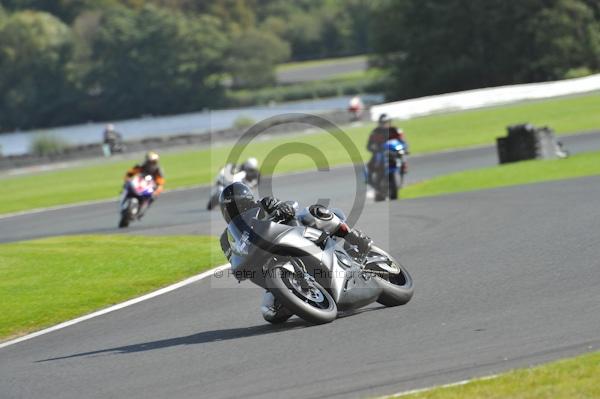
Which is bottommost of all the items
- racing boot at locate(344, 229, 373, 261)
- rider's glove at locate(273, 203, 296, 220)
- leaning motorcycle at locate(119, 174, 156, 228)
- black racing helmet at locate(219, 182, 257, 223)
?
leaning motorcycle at locate(119, 174, 156, 228)

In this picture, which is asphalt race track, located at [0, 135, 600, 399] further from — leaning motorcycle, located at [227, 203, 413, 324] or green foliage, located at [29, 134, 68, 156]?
green foliage, located at [29, 134, 68, 156]

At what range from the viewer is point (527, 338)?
7.32 metres

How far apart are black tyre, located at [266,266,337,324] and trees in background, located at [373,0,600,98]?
5228 cm

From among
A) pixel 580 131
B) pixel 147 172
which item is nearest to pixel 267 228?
pixel 147 172

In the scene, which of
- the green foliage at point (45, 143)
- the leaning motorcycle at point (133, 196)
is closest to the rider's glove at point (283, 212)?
the leaning motorcycle at point (133, 196)

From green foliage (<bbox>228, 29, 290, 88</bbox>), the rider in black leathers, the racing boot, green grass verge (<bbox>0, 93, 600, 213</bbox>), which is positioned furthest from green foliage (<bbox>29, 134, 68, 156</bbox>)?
the rider in black leathers

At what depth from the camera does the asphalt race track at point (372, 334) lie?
6.94 m

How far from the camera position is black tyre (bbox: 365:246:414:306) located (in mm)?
9102

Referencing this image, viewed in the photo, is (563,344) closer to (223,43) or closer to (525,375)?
(525,375)

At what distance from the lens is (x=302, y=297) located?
8.48 m

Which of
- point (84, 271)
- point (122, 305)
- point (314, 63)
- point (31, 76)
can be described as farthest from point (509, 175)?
point (314, 63)

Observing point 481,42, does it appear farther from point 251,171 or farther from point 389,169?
point 251,171

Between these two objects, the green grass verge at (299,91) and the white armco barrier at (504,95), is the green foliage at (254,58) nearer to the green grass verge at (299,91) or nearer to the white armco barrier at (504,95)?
the green grass verge at (299,91)

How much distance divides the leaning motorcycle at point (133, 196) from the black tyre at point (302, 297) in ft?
41.7
